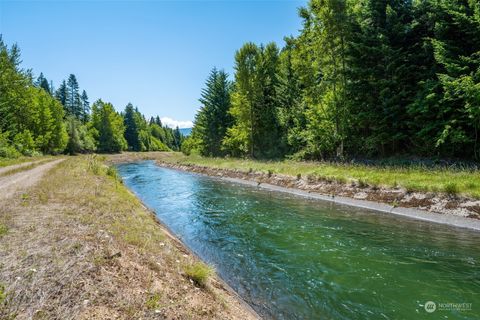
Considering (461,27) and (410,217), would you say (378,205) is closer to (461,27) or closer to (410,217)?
(410,217)

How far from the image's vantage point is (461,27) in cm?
1806

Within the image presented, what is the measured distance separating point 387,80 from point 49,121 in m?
54.7

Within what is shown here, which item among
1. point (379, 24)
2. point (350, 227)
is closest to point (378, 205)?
point (350, 227)

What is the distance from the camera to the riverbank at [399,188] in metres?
11.9

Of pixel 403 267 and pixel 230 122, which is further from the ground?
pixel 230 122

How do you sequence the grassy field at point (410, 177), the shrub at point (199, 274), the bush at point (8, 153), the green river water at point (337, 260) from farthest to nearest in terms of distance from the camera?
the bush at point (8, 153)
the grassy field at point (410, 177)
the green river water at point (337, 260)
the shrub at point (199, 274)

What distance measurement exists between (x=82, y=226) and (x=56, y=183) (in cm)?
907

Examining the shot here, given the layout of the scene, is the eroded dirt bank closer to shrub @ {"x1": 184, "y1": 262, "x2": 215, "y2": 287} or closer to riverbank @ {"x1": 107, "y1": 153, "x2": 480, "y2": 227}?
riverbank @ {"x1": 107, "y1": 153, "x2": 480, "y2": 227}

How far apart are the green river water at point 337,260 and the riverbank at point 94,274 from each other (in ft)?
5.17

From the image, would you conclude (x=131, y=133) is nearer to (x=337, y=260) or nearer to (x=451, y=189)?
(x=451, y=189)

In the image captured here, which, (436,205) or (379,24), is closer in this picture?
(436,205)

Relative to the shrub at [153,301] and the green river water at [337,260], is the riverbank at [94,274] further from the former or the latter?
the green river water at [337,260]

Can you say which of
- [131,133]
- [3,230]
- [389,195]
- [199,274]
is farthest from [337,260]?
[131,133]

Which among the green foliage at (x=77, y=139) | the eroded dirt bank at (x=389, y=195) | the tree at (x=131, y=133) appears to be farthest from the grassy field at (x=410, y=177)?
the tree at (x=131, y=133)
